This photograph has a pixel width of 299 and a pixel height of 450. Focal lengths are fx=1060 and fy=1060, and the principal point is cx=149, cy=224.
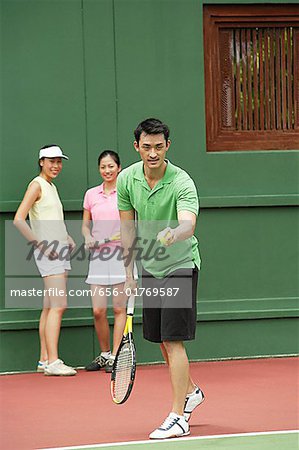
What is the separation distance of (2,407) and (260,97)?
408 cm

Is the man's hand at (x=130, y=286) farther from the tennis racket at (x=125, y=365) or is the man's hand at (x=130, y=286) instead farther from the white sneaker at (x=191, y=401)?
the white sneaker at (x=191, y=401)

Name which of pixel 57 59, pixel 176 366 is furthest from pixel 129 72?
pixel 176 366

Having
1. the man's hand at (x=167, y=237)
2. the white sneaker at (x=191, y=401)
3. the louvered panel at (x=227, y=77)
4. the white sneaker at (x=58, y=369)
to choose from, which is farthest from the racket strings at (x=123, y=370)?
the louvered panel at (x=227, y=77)

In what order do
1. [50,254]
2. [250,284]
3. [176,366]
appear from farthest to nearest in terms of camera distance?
[250,284]
[50,254]
[176,366]

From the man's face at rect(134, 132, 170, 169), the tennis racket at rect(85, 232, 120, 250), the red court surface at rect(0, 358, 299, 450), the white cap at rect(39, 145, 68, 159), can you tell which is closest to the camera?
the man's face at rect(134, 132, 170, 169)

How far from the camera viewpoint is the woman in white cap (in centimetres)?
908

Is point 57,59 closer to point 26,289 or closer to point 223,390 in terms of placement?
point 26,289

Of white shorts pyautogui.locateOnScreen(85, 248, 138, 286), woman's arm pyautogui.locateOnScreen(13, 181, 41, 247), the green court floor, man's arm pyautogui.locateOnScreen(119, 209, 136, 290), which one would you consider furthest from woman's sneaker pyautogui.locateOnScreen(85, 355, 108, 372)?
the green court floor

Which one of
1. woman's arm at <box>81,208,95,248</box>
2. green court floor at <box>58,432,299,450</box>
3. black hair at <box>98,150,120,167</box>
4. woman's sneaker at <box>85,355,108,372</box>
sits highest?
black hair at <box>98,150,120,167</box>

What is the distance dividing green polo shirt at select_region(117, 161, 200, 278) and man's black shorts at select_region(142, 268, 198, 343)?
63 millimetres

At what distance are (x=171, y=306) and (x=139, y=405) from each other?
1.38 m

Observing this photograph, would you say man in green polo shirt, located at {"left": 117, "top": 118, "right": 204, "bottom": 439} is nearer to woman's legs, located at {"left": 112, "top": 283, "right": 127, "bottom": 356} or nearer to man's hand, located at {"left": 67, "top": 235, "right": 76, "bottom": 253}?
woman's legs, located at {"left": 112, "top": 283, "right": 127, "bottom": 356}

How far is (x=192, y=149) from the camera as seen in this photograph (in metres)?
9.71

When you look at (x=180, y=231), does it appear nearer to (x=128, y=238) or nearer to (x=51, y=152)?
(x=128, y=238)
